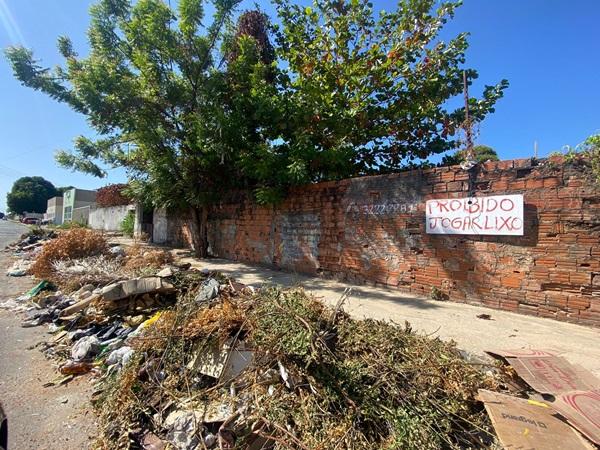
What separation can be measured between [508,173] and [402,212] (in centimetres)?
166

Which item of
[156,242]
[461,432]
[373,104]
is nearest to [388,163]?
[373,104]

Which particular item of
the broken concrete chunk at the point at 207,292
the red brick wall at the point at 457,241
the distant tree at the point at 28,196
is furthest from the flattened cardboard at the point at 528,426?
the distant tree at the point at 28,196

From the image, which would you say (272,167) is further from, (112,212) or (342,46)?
(112,212)

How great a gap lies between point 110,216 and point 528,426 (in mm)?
23434

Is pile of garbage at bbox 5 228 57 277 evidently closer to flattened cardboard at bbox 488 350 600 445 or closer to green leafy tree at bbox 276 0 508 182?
green leafy tree at bbox 276 0 508 182

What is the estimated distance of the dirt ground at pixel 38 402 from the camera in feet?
8.10

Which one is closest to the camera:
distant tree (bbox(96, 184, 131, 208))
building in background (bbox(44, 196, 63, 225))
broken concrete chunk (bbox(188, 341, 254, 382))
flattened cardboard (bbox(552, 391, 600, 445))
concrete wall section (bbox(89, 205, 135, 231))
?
Result: flattened cardboard (bbox(552, 391, 600, 445))

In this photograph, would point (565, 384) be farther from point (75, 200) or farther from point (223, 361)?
point (75, 200)

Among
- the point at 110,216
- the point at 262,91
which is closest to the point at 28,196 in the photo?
the point at 110,216

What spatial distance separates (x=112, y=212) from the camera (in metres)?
20.6

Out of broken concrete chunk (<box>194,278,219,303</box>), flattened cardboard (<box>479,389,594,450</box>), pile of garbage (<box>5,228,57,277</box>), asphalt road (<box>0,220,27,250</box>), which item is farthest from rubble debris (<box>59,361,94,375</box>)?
asphalt road (<box>0,220,27,250</box>)

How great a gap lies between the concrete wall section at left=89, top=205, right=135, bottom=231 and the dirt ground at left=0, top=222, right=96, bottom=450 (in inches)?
576

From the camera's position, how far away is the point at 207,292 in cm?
394

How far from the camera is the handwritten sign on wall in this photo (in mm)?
4297
